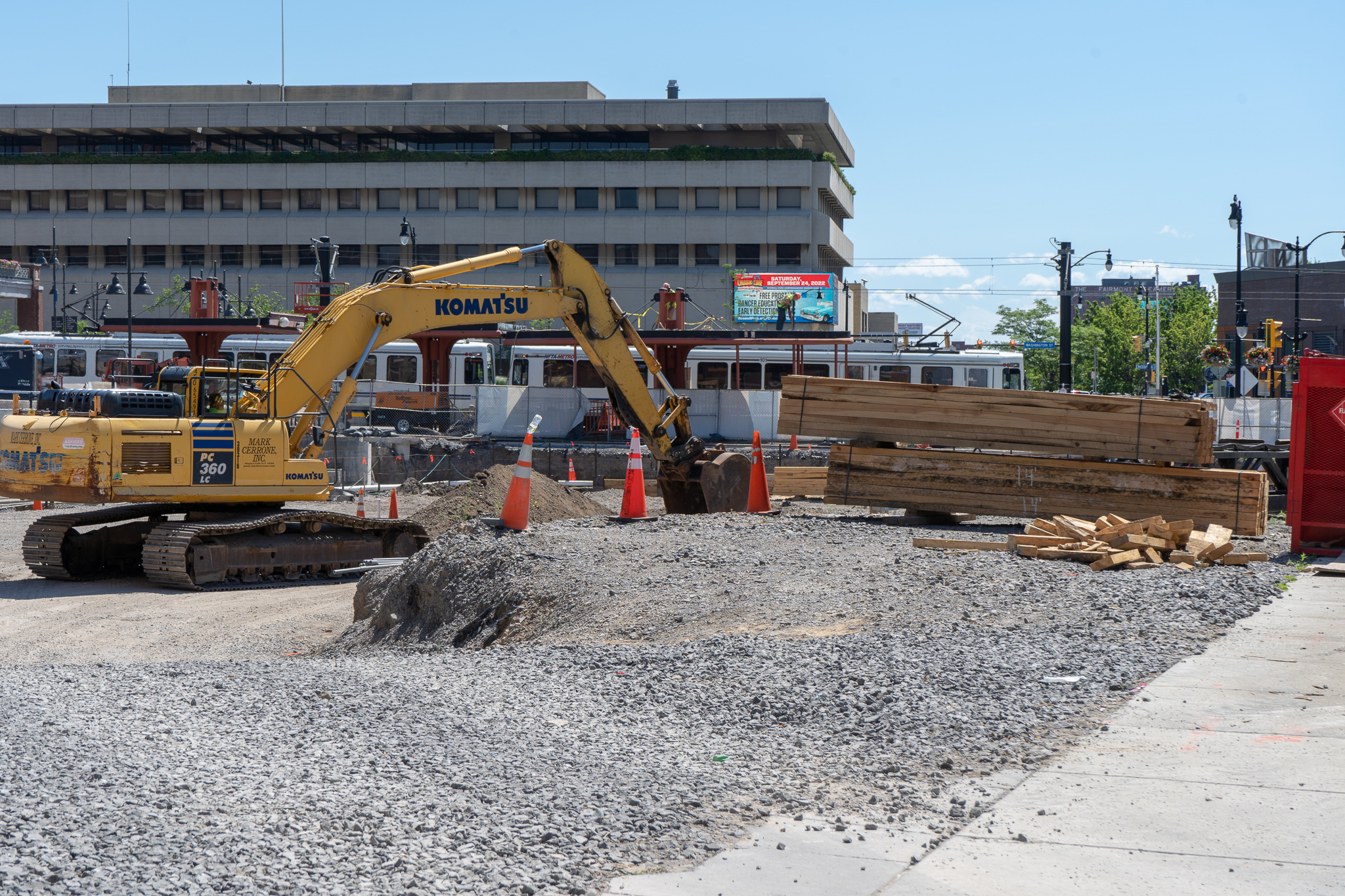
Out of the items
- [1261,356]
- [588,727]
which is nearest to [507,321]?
[588,727]

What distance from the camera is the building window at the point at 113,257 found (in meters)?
77.0

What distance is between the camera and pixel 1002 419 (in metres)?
14.0

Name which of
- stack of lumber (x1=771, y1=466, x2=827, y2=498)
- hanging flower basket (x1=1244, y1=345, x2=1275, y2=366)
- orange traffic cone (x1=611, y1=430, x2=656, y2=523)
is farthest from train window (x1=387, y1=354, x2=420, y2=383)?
hanging flower basket (x1=1244, y1=345, x2=1275, y2=366)

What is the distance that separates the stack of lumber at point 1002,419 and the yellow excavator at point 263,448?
3.32m

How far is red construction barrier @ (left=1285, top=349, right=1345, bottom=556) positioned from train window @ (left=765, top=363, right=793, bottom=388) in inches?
1034

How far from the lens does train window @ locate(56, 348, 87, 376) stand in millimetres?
40344

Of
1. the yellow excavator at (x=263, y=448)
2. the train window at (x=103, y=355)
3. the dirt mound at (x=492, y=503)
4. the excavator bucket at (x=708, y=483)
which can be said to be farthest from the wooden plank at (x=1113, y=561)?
the train window at (x=103, y=355)

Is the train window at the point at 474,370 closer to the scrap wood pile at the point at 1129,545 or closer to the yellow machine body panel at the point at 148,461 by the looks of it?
the yellow machine body panel at the point at 148,461

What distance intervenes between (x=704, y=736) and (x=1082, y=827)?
6.42 feet

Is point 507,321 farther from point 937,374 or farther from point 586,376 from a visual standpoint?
point 937,374

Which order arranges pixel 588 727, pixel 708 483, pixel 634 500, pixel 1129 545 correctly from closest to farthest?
pixel 588 727 → pixel 1129 545 → pixel 634 500 → pixel 708 483

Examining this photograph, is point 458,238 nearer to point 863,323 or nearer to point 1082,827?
point 863,323

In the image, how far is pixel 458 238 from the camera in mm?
74062

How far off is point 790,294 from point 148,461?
54985 mm
